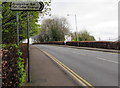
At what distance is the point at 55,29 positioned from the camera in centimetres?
7700

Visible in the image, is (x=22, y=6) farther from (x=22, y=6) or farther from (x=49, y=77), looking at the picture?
(x=49, y=77)

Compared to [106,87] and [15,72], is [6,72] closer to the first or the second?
[15,72]

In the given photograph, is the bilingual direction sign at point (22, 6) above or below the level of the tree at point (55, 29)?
below

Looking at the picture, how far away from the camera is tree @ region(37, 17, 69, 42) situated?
78000mm

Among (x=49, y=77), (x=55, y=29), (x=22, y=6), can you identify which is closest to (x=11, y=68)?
(x=22, y=6)

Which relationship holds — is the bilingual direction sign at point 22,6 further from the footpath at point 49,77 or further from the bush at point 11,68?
the footpath at point 49,77

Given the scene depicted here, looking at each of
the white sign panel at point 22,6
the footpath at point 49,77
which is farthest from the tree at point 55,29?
the white sign panel at point 22,6

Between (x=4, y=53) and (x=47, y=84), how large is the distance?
9.03 ft

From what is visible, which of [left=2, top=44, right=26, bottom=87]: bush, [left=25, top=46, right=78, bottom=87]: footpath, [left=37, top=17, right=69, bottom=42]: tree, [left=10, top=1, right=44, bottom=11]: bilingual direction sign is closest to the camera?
[left=2, top=44, right=26, bottom=87]: bush

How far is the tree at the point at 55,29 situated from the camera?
78.0 m

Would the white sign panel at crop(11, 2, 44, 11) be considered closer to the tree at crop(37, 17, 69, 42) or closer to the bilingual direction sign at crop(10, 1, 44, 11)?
the bilingual direction sign at crop(10, 1, 44, 11)

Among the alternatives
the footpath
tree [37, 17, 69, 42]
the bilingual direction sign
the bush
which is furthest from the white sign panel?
tree [37, 17, 69, 42]

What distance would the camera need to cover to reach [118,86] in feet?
23.0

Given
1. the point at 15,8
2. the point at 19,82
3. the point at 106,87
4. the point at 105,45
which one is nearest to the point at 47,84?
the point at 19,82
